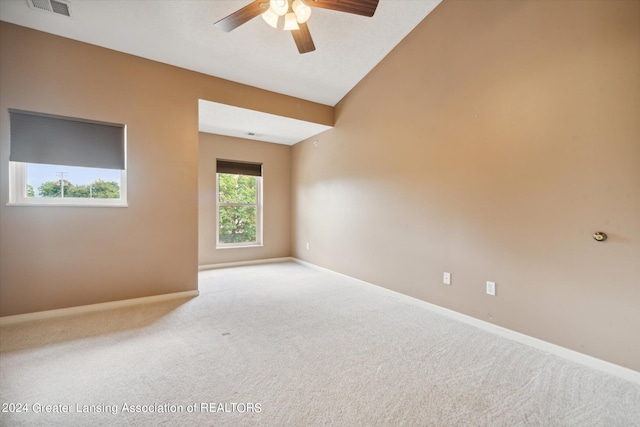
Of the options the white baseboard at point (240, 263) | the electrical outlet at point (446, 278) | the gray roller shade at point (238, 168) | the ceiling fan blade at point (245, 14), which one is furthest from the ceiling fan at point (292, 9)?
the white baseboard at point (240, 263)

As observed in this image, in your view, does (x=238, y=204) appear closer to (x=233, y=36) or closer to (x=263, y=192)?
(x=263, y=192)

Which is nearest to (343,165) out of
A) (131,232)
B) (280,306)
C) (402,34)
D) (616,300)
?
(402,34)

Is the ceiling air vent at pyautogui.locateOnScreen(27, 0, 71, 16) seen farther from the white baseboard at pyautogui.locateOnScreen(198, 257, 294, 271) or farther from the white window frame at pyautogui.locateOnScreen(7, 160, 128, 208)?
the white baseboard at pyautogui.locateOnScreen(198, 257, 294, 271)

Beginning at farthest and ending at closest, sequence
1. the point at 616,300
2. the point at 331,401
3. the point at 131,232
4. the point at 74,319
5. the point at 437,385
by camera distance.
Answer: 1. the point at 131,232
2. the point at 74,319
3. the point at 616,300
4. the point at 437,385
5. the point at 331,401

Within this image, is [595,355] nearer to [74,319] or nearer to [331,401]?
[331,401]

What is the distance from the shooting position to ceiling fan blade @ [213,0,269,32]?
6.24ft

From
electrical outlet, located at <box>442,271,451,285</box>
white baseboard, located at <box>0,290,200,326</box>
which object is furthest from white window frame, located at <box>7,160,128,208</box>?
electrical outlet, located at <box>442,271,451,285</box>

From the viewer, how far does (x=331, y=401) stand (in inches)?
59.5

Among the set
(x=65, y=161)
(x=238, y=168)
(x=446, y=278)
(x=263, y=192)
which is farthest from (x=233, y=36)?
(x=446, y=278)

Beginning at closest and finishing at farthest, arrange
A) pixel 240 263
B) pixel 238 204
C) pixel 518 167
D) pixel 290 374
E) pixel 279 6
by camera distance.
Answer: pixel 290 374 → pixel 279 6 → pixel 518 167 → pixel 240 263 → pixel 238 204

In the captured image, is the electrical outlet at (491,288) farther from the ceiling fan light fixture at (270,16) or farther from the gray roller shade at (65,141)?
the gray roller shade at (65,141)

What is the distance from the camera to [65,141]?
8.89ft

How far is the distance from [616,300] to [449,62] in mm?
2404

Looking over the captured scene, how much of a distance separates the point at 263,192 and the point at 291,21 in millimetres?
3579
